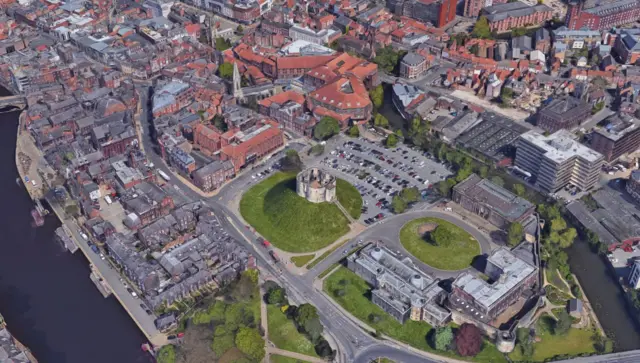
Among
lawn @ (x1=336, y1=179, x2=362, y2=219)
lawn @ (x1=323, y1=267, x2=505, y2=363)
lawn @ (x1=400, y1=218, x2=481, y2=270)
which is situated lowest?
lawn @ (x1=323, y1=267, x2=505, y2=363)

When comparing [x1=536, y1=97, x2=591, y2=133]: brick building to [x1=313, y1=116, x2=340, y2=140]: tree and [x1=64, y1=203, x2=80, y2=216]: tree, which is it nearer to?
[x1=313, y1=116, x2=340, y2=140]: tree

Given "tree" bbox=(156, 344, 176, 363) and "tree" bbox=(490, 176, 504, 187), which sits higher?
"tree" bbox=(490, 176, 504, 187)

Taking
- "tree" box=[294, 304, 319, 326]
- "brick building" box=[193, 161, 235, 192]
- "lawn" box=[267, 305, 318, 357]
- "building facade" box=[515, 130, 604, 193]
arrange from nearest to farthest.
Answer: "lawn" box=[267, 305, 318, 357]
"tree" box=[294, 304, 319, 326]
"building facade" box=[515, 130, 604, 193]
"brick building" box=[193, 161, 235, 192]

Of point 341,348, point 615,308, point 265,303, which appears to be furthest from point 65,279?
point 615,308

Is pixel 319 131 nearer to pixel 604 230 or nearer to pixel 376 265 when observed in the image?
pixel 376 265

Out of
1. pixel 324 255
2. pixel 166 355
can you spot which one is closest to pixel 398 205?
Result: pixel 324 255

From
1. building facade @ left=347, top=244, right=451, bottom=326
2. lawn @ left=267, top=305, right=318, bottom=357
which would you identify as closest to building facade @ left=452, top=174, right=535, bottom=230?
building facade @ left=347, top=244, right=451, bottom=326

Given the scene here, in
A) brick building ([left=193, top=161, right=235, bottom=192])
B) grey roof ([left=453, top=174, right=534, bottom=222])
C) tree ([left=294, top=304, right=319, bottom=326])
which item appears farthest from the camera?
brick building ([left=193, top=161, right=235, bottom=192])

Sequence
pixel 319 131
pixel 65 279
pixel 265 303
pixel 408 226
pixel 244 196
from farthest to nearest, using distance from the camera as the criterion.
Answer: pixel 319 131
pixel 244 196
pixel 408 226
pixel 65 279
pixel 265 303
